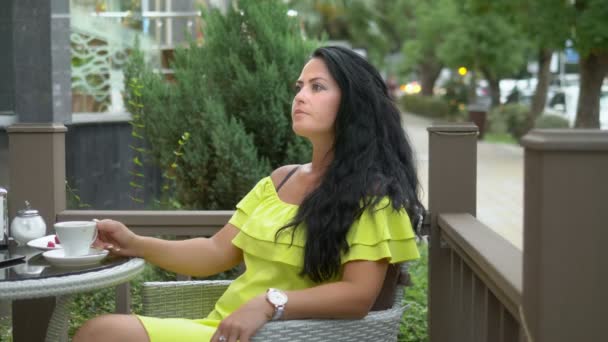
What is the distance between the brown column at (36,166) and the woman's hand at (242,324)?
143 cm

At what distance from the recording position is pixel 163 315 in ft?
10.3

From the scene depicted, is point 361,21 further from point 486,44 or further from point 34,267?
point 34,267

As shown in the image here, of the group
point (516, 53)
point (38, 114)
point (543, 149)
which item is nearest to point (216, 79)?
point (38, 114)

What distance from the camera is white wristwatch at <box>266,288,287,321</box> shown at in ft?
8.23

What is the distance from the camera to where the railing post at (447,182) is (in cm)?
357

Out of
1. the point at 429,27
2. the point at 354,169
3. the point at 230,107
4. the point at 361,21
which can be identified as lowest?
the point at 354,169

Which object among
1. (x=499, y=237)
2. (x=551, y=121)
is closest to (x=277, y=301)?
(x=499, y=237)

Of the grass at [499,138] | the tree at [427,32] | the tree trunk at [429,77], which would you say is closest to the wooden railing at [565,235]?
the grass at [499,138]

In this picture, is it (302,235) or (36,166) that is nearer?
(302,235)

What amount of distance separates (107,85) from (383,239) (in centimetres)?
692

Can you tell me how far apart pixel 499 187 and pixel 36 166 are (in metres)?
13.2

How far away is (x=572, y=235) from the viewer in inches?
70.1

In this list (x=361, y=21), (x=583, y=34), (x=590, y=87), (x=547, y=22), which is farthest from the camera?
(x=361, y=21)

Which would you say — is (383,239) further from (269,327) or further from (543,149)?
(543,149)
